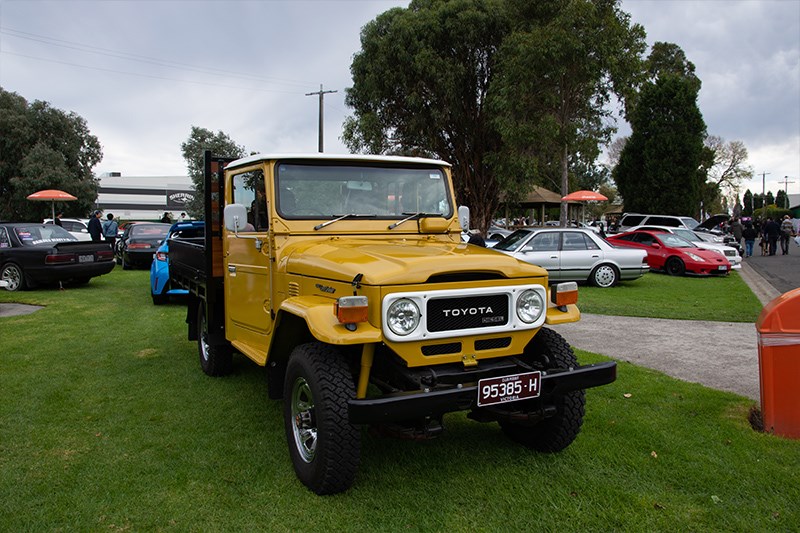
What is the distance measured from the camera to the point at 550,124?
20.1 metres

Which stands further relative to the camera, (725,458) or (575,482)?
(725,458)

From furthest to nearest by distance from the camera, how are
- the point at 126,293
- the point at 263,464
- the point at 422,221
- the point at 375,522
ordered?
1. the point at 126,293
2. the point at 422,221
3. the point at 263,464
4. the point at 375,522

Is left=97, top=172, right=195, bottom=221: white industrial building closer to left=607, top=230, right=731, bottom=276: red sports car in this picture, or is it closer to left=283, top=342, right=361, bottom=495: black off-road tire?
left=607, top=230, right=731, bottom=276: red sports car

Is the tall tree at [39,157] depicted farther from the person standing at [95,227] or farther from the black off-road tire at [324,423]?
the black off-road tire at [324,423]

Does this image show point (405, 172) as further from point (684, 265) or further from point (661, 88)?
point (661, 88)

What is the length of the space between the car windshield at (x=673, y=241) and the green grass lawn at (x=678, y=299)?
1540 mm

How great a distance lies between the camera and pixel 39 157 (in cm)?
3503

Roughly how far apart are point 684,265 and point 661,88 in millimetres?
19757

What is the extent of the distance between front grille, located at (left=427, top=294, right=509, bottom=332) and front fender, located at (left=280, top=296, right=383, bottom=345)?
0.38 meters

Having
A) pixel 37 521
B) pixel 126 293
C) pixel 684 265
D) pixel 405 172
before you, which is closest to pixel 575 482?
pixel 405 172

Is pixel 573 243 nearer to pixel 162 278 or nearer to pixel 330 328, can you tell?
pixel 162 278

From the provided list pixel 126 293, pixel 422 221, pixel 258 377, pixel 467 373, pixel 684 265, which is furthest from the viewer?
pixel 684 265

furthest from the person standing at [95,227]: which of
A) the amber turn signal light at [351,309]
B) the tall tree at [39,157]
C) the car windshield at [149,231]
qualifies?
the tall tree at [39,157]

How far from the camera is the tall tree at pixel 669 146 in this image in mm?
31875
